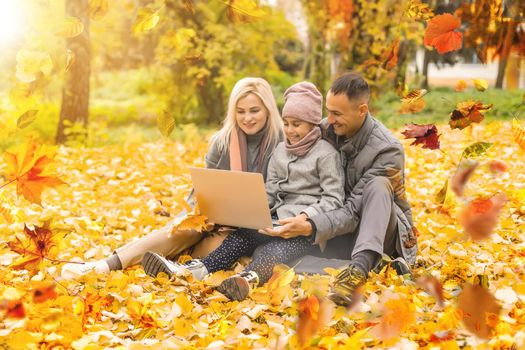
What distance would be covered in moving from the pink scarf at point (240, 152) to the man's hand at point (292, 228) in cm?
63

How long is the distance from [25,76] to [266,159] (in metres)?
1.46

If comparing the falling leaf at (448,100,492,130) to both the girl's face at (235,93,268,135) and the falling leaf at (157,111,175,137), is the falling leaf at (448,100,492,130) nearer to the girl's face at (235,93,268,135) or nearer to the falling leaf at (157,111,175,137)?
the falling leaf at (157,111,175,137)

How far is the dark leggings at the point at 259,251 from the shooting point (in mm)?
3227

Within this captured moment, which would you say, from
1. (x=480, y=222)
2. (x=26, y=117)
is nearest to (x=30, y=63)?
(x=26, y=117)

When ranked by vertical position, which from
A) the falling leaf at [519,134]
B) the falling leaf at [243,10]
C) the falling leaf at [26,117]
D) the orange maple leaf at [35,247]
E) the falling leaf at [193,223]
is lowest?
the falling leaf at [193,223]

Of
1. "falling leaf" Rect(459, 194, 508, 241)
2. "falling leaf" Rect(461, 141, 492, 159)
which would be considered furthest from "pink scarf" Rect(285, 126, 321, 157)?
"falling leaf" Rect(459, 194, 508, 241)

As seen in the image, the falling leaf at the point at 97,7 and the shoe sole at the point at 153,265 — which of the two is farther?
the shoe sole at the point at 153,265

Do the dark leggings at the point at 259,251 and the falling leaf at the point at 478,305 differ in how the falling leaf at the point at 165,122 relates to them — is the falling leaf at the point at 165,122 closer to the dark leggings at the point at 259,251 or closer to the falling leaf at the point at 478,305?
the dark leggings at the point at 259,251

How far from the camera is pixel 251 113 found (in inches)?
146

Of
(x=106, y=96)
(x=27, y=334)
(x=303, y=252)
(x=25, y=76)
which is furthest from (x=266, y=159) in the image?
(x=106, y=96)

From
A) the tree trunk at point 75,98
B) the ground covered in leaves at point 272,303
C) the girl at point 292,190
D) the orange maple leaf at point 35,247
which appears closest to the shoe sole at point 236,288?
the ground covered in leaves at point 272,303

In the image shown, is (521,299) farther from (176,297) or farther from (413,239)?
(176,297)

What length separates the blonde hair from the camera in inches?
145

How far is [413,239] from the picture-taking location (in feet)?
11.1
